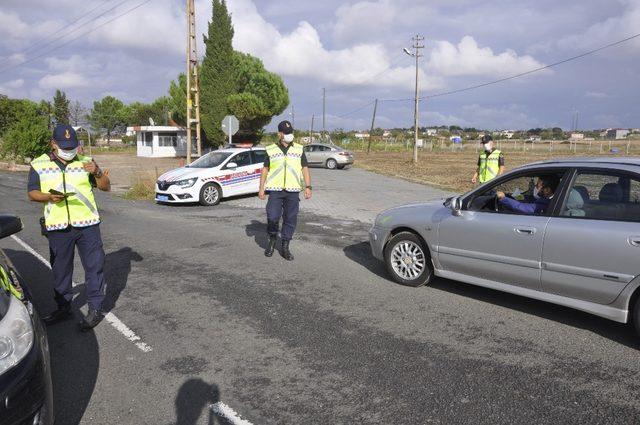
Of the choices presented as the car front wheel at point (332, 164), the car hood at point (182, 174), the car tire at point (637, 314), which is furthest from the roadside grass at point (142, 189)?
the car front wheel at point (332, 164)

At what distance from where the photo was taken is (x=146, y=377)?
12.3ft

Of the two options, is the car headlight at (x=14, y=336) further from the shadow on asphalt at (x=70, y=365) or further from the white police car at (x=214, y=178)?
the white police car at (x=214, y=178)

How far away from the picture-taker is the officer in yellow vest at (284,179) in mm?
7223

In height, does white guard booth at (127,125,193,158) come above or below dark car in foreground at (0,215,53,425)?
above

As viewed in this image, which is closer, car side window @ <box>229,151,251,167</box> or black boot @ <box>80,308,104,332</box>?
black boot @ <box>80,308,104,332</box>

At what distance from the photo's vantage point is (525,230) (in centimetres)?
471

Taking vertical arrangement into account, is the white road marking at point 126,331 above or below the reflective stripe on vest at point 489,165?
below

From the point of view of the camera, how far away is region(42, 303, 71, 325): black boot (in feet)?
15.6

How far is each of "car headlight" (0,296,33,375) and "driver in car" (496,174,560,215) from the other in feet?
13.8

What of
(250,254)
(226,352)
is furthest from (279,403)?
(250,254)

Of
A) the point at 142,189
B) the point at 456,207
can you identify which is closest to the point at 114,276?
the point at 456,207

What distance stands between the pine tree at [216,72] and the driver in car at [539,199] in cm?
3332

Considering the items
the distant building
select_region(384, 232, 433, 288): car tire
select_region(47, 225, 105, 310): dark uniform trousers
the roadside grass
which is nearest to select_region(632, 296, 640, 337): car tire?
select_region(384, 232, 433, 288): car tire

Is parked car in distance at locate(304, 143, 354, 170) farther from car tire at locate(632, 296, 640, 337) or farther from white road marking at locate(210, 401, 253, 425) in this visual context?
white road marking at locate(210, 401, 253, 425)
